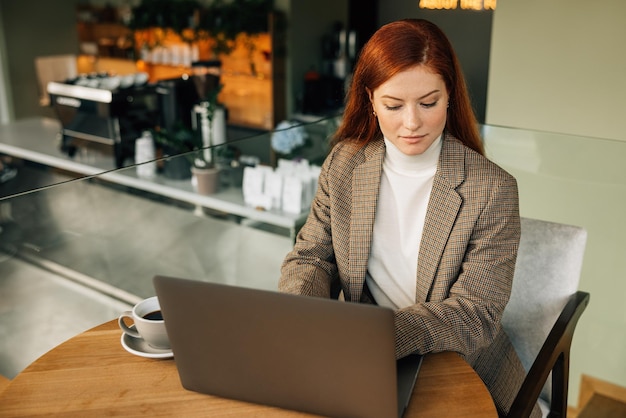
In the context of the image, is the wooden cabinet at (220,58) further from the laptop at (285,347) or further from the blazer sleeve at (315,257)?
the laptop at (285,347)

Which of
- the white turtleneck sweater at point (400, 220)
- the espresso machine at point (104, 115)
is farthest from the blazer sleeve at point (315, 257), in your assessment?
the espresso machine at point (104, 115)

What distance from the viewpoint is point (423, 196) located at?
1.47 m

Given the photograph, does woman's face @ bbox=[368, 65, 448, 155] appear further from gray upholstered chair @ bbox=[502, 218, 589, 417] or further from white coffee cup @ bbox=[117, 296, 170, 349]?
white coffee cup @ bbox=[117, 296, 170, 349]

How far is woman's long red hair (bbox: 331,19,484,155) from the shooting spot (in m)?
1.29

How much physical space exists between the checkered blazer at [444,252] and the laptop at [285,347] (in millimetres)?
222

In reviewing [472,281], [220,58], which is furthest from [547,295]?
[220,58]

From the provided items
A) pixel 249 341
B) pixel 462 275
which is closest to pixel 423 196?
pixel 462 275

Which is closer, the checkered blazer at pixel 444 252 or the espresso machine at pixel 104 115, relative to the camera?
the checkered blazer at pixel 444 252

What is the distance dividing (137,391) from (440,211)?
71 centimetres

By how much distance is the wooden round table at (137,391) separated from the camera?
108 centimetres

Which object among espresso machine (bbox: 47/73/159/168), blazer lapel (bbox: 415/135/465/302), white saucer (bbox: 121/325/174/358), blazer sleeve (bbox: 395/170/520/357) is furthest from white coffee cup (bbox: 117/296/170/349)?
espresso machine (bbox: 47/73/159/168)

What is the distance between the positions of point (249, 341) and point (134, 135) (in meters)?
3.18

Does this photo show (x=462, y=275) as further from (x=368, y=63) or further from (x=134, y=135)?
(x=134, y=135)

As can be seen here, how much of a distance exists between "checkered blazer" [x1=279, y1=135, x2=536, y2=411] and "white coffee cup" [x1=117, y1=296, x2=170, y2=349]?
29 centimetres
